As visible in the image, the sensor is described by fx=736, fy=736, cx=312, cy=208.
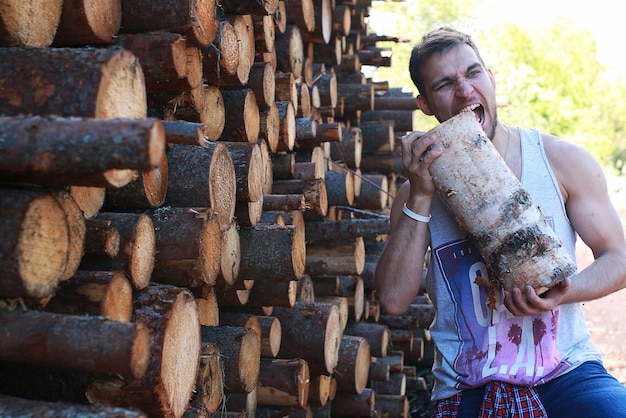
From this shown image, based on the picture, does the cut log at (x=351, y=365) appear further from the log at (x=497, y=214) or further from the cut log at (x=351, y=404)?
the log at (x=497, y=214)

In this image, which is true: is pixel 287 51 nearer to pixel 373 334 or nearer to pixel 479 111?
pixel 479 111

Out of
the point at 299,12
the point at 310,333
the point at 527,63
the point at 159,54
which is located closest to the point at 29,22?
the point at 159,54

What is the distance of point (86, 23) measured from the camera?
182 cm

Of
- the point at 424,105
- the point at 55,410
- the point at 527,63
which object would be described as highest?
A: the point at 424,105

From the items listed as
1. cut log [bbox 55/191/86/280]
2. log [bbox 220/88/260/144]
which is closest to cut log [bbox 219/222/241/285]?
log [bbox 220/88/260/144]

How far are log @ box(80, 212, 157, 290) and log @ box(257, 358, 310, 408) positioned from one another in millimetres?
1120

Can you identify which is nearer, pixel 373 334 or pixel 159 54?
pixel 159 54

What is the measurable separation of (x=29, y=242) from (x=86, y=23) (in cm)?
64

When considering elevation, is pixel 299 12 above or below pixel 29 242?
above

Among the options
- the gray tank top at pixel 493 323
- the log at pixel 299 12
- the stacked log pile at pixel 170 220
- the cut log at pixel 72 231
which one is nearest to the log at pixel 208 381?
the stacked log pile at pixel 170 220

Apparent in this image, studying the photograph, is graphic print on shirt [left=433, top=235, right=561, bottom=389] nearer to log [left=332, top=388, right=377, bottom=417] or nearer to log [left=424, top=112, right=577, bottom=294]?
log [left=424, top=112, right=577, bottom=294]

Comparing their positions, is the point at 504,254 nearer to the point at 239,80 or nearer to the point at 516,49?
the point at 239,80

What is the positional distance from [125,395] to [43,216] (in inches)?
21.5

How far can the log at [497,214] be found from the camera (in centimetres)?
232
